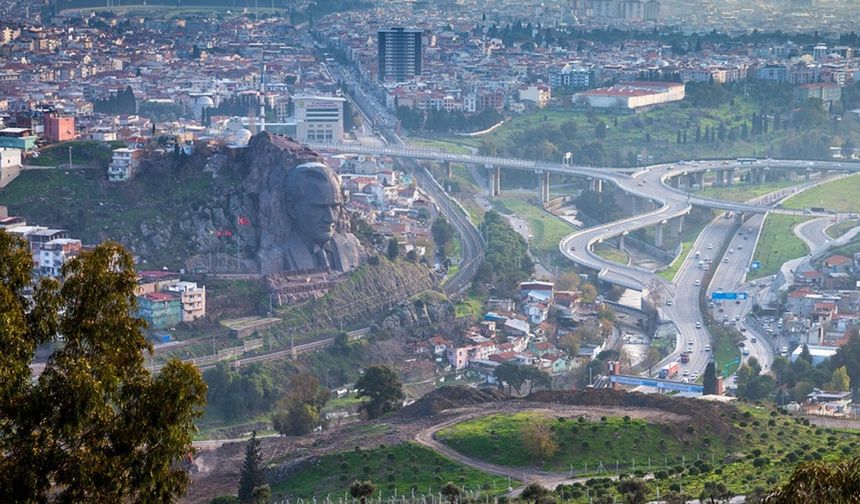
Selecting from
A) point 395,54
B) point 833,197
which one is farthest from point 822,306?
point 395,54

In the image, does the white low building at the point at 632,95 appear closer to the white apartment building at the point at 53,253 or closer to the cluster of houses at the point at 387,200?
the cluster of houses at the point at 387,200

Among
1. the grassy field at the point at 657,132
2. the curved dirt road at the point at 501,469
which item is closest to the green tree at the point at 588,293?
the curved dirt road at the point at 501,469

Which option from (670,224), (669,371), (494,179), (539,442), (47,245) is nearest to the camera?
(539,442)

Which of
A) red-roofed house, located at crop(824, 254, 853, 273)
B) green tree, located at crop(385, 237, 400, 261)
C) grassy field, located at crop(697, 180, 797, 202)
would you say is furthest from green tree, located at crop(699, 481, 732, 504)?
grassy field, located at crop(697, 180, 797, 202)

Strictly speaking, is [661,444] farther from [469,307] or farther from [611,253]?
[611,253]

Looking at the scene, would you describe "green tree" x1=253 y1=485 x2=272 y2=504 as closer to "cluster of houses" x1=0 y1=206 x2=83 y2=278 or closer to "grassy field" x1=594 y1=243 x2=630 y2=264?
"cluster of houses" x1=0 y1=206 x2=83 y2=278

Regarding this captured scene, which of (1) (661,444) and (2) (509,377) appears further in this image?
(2) (509,377)

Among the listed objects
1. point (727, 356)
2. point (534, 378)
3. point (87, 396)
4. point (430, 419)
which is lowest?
point (727, 356)
